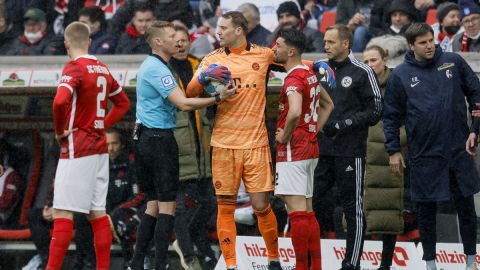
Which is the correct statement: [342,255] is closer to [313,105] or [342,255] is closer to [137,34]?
[313,105]

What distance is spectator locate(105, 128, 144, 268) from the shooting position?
1266 cm

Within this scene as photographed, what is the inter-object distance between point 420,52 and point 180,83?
2470mm

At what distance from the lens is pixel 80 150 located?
32.1ft

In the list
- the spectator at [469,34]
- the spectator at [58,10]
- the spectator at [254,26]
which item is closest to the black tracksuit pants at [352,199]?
the spectator at [469,34]

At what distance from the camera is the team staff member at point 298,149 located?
9750 millimetres

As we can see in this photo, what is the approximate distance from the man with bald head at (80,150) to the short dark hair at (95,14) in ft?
15.1

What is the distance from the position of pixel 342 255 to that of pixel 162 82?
2358 millimetres

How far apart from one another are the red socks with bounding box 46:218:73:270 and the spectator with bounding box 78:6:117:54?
4.61 metres

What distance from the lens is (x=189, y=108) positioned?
9977mm

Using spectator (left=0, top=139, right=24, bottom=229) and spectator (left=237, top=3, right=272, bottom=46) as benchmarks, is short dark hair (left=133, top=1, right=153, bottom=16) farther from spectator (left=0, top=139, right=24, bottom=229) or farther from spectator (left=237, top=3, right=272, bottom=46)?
spectator (left=0, top=139, right=24, bottom=229)

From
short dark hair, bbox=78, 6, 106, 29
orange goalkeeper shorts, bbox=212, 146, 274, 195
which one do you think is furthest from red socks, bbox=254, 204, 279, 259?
short dark hair, bbox=78, 6, 106, 29

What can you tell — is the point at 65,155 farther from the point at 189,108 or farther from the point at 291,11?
the point at 291,11

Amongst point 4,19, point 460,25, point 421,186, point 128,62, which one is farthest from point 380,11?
point 4,19

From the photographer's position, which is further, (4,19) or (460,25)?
(4,19)
